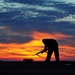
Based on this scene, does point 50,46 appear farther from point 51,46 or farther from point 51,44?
point 51,44

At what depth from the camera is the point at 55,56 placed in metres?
30.1
